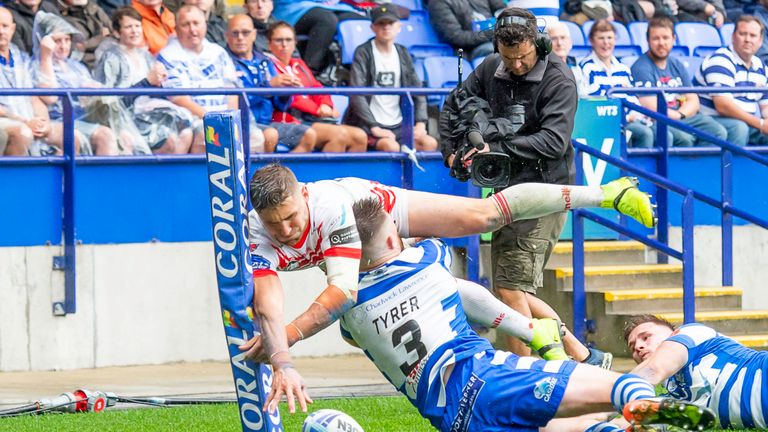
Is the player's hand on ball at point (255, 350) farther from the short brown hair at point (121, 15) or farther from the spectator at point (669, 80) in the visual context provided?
the spectator at point (669, 80)

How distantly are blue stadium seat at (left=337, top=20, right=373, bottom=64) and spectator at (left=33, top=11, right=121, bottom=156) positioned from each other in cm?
278

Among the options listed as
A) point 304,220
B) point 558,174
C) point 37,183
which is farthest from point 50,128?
point 304,220

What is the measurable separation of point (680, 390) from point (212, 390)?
3.77 metres

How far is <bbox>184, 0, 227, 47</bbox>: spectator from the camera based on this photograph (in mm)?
12359

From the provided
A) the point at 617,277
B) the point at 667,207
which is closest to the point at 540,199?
the point at 617,277

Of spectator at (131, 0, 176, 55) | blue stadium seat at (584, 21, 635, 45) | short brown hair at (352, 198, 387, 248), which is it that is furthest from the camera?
blue stadium seat at (584, 21, 635, 45)

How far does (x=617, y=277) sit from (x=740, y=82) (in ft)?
9.57

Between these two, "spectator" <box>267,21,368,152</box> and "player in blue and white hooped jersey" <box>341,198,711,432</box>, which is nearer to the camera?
"player in blue and white hooped jersey" <box>341,198,711,432</box>

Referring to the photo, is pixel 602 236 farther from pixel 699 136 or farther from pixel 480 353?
pixel 480 353

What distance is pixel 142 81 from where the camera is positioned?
36.3 ft

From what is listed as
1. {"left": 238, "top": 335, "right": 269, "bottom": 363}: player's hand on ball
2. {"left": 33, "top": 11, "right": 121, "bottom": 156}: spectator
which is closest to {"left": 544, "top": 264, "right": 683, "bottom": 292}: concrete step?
{"left": 33, "top": 11, "right": 121, "bottom": 156}: spectator

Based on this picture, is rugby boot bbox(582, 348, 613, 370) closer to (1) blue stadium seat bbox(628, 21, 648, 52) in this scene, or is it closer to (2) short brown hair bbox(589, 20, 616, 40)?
(2) short brown hair bbox(589, 20, 616, 40)

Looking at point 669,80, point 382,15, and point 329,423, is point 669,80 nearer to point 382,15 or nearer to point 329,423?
point 382,15

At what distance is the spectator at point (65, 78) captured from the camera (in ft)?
34.9
